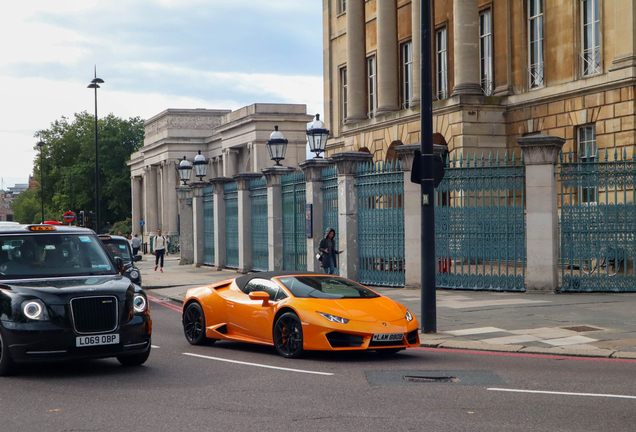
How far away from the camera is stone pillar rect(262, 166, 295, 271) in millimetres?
25672

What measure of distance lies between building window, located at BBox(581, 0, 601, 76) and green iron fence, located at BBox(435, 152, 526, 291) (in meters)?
8.15

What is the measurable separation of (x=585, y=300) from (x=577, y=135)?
412 inches

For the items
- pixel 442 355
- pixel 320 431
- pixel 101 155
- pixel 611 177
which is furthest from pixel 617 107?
pixel 101 155

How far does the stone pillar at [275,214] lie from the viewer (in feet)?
84.2

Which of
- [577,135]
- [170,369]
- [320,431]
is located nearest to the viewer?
[320,431]

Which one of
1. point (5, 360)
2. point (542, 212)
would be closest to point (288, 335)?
point (5, 360)

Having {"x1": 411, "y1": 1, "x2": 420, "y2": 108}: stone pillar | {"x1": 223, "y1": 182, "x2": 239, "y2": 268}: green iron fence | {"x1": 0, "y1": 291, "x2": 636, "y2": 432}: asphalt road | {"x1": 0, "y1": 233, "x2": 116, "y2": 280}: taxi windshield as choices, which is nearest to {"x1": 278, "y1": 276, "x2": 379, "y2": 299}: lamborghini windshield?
{"x1": 0, "y1": 291, "x2": 636, "y2": 432}: asphalt road

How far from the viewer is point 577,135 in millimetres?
25594

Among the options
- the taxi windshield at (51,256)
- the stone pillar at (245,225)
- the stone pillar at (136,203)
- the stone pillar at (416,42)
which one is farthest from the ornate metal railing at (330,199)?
the stone pillar at (136,203)

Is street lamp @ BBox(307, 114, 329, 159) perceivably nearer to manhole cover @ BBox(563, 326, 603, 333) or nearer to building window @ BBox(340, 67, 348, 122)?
manhole cover @ BBox(563, 326, 603, 333)

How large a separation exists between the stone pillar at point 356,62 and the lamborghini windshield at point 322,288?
2513 centimetres

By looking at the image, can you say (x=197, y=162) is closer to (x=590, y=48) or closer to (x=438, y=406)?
(x=590, y=48)

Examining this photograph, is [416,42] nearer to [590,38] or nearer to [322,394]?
[590,38]

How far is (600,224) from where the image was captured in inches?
691
